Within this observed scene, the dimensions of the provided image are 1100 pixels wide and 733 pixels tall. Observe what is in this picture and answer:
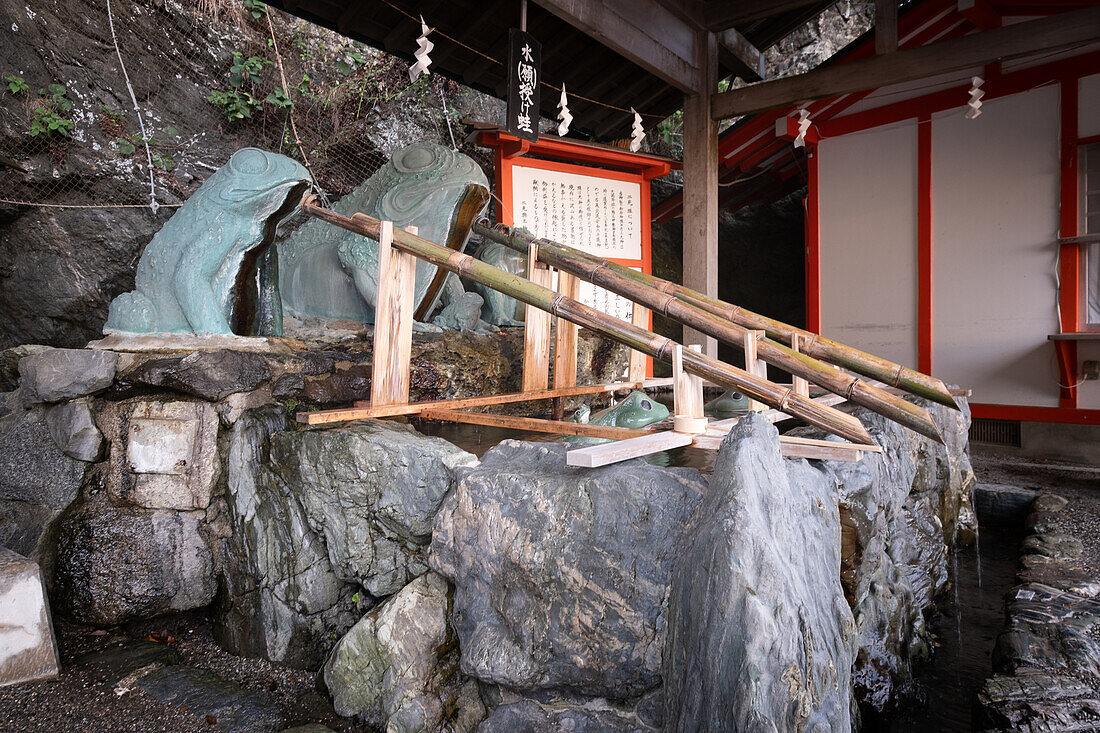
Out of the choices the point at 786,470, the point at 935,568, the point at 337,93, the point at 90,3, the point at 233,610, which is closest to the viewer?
the point at 786,470

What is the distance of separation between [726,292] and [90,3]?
10.0 meters

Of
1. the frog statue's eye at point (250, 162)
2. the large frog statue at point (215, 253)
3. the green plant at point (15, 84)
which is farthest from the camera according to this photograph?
the green plant at point (15, 84)

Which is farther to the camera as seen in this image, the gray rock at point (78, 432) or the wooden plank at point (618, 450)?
the gray rock at point (78, 432)

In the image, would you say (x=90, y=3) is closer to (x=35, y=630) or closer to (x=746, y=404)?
(x=35, y=630)

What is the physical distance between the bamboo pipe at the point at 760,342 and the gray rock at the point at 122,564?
2.45m

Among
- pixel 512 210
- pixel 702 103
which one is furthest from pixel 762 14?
pixel 512 210

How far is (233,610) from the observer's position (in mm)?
3271

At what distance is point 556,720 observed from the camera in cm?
218

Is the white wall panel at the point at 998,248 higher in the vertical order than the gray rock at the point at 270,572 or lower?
higher

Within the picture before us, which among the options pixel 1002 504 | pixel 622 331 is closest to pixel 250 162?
pixel 622 331

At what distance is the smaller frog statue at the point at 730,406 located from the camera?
413 cm

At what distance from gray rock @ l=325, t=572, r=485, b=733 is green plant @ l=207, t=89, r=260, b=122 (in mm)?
6174

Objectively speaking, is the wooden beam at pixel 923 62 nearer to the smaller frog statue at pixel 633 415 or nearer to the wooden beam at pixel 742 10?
the wooden beam at pixel 742 10

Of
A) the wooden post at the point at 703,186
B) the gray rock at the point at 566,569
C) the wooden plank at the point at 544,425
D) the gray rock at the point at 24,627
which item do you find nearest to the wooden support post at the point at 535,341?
the wooden plank at the point at 544,425
